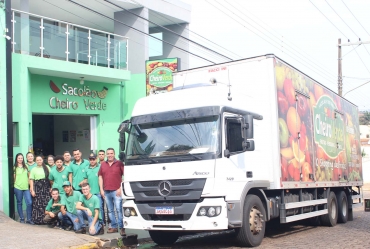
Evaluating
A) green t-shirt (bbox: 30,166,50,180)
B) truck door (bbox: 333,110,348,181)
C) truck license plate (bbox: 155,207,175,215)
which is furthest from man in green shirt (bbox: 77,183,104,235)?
truck door (bbox: 333,110,348,181)

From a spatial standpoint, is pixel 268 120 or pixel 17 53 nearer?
pixel 268 120

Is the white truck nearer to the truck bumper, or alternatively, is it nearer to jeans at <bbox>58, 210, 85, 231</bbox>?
the truck bumper

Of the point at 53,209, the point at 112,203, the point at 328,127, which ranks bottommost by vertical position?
the point at 53,209

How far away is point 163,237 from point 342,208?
650cm

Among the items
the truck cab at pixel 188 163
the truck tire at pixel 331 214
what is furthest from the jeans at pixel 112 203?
the truck tire at pixel 331 214

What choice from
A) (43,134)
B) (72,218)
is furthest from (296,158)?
(43,134)

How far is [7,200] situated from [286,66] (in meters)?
7.67

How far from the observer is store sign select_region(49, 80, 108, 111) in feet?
52.4

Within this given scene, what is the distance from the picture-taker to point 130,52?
22797 mm

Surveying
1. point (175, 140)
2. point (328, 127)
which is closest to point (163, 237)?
point (175, 140)

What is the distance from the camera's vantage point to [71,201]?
10.6m

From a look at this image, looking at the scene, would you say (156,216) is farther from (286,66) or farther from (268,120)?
(286,66)

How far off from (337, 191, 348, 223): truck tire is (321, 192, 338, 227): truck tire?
0.37m

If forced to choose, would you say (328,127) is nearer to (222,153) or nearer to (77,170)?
(222,153)
